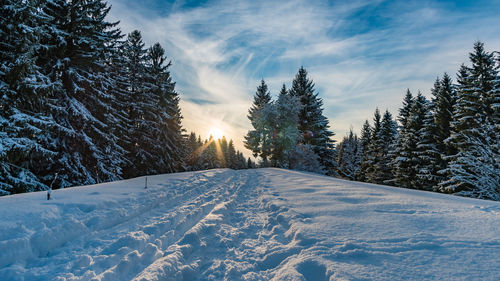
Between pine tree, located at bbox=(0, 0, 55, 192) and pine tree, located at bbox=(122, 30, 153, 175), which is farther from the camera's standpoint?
pine tree, located at bbox=(122, 30, 153, 175)

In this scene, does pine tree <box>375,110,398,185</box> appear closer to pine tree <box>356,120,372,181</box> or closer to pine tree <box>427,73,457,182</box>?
pine tree <box>356,120,372,181</box>

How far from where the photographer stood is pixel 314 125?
28.2 m

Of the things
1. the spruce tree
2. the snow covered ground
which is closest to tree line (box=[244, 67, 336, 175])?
the spruce tree

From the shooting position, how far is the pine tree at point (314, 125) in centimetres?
2775

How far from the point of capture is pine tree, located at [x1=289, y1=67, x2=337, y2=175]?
27.8 m

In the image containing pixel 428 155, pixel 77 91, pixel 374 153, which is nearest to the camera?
pixel 77 91

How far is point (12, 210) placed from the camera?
163 inches

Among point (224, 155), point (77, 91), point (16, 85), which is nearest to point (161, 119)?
point (77, 91)

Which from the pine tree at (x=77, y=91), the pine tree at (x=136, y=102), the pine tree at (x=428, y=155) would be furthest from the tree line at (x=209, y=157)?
the pine tree at (x=428, y=155)

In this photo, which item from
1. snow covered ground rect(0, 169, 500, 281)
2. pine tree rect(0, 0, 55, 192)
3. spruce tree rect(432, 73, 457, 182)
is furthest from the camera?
spruce tree rect(432, 73, 457, 182)

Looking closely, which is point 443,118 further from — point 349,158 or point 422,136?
point 349,158

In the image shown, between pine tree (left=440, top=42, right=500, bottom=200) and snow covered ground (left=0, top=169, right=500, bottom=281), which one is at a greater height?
pine tree (left=440, top=42, right=500, bottom=200)

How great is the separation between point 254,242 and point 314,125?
2619cm

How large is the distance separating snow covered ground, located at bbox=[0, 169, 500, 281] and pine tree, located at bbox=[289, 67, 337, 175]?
2320 centimetres
